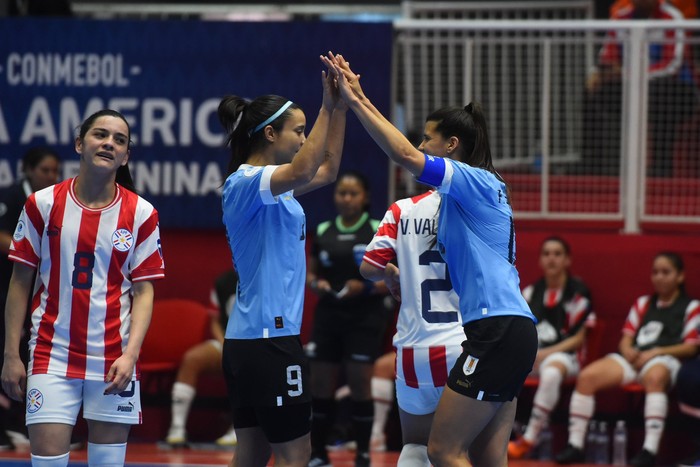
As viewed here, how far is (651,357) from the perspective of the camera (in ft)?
27.1

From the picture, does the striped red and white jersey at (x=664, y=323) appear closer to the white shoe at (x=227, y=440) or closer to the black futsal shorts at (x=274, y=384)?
the white shoe at (x=227, y=440)

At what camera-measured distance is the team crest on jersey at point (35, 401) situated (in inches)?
171

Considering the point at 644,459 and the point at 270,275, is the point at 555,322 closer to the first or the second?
the point at 644,459

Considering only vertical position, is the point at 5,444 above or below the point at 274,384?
below

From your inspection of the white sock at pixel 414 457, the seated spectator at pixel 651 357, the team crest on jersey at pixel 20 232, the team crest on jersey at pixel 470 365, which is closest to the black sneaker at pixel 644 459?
the seated spectator at pixel 651 357

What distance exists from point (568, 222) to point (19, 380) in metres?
5.90

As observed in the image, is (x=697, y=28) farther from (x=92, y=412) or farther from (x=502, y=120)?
(x=92, y=412)

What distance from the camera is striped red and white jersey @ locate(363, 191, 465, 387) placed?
5.08 meters

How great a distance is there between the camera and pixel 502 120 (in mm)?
9461

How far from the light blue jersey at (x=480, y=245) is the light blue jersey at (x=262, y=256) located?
25.2 inches

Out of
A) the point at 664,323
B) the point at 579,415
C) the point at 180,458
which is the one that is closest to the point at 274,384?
the point at 180,458

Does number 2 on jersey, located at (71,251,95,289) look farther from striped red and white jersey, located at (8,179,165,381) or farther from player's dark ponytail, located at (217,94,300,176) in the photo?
player's dark ponytail, located at (217,94,300,176)

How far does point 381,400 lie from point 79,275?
15.0ft

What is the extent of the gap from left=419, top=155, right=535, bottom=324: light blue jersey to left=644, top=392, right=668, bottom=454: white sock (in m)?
3.90
